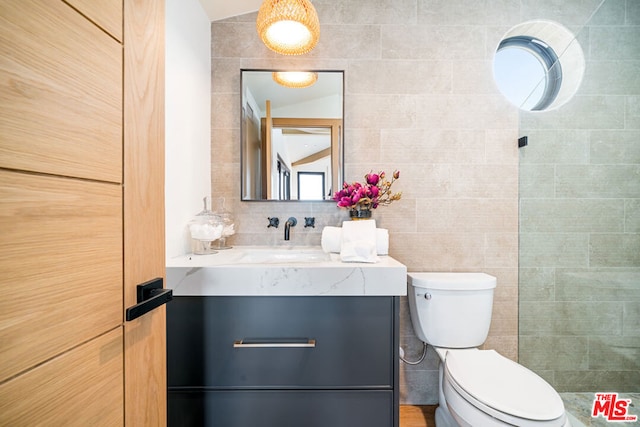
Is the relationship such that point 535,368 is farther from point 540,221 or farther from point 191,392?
point 191,392

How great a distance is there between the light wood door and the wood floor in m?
1.31

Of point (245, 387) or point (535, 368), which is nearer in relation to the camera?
point (245, 387)

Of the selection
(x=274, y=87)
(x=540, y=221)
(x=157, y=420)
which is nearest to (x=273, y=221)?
(x=274, y=87)

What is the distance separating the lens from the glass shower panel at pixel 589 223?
1089 millimetres

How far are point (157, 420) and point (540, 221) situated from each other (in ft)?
6.09

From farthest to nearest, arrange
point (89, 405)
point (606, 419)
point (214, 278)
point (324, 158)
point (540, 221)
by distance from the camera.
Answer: point (324, 158) → point (540, 221) → point (606, 419) → point (214, 278) → point (89, 405)

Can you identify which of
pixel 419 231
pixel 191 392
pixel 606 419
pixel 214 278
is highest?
pixel 419 231

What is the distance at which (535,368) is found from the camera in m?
1.48

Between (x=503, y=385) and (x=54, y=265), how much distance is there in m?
1.39

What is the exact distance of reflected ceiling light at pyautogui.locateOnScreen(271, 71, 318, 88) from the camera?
5.07 ft

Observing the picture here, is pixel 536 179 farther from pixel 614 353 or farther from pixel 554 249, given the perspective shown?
pixel 614 353

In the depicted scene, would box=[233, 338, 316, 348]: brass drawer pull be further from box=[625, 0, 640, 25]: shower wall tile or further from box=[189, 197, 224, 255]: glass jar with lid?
box=[625, 0, 640, 25]: shower wall tile

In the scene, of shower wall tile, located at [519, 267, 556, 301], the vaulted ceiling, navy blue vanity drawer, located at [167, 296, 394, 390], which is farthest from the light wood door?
shower wall tile, located at [519, 267, 556, 301]

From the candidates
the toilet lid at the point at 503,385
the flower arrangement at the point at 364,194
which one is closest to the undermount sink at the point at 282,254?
the flower arrangement at the point at 364,194
